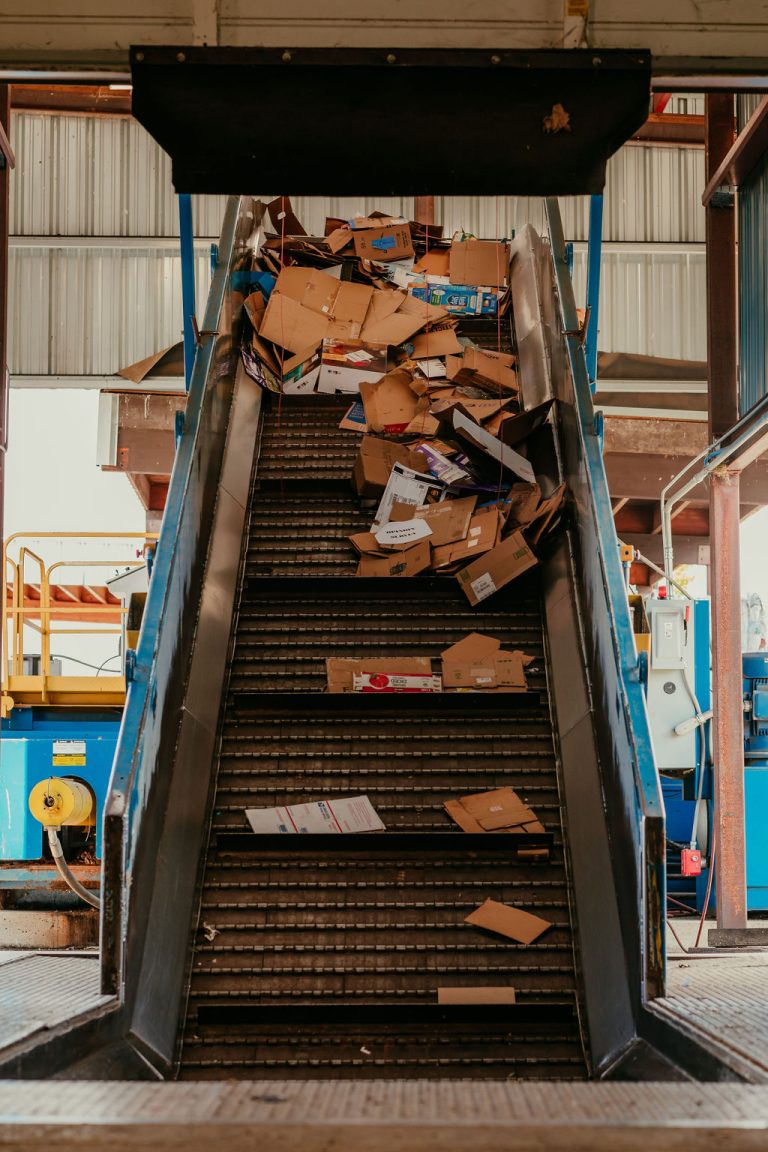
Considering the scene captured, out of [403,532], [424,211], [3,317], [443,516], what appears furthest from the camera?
[424,211]

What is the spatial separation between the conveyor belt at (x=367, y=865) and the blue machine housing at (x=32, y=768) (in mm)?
2690

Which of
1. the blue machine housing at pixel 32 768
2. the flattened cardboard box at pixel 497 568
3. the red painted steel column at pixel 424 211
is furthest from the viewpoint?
the red painted steel column at pixel 424 211

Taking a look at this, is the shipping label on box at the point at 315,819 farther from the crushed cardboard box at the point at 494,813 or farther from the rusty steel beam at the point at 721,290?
the rusty steel beam at the point at 721,290

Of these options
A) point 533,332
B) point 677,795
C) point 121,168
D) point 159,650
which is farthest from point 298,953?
point 121,168

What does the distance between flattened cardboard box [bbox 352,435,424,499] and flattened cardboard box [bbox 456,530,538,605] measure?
0.86 metres

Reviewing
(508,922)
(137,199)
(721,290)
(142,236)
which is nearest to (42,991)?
(508,922)

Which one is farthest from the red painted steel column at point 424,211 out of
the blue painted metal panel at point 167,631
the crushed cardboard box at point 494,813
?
the crushed cardboard box at point 494,813

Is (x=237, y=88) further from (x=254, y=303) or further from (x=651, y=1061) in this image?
(x=254, y=303)

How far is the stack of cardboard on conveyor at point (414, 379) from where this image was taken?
5316 mm

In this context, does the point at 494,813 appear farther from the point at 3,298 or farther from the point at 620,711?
the point at 3,298

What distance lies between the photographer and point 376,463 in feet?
18.8

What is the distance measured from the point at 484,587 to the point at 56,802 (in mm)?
3456

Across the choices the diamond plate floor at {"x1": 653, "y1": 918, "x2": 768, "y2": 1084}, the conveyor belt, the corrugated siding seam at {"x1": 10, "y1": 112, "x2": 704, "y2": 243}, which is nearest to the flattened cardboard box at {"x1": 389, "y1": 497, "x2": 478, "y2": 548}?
the conveyor belt

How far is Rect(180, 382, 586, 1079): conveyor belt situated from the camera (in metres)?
3.51
